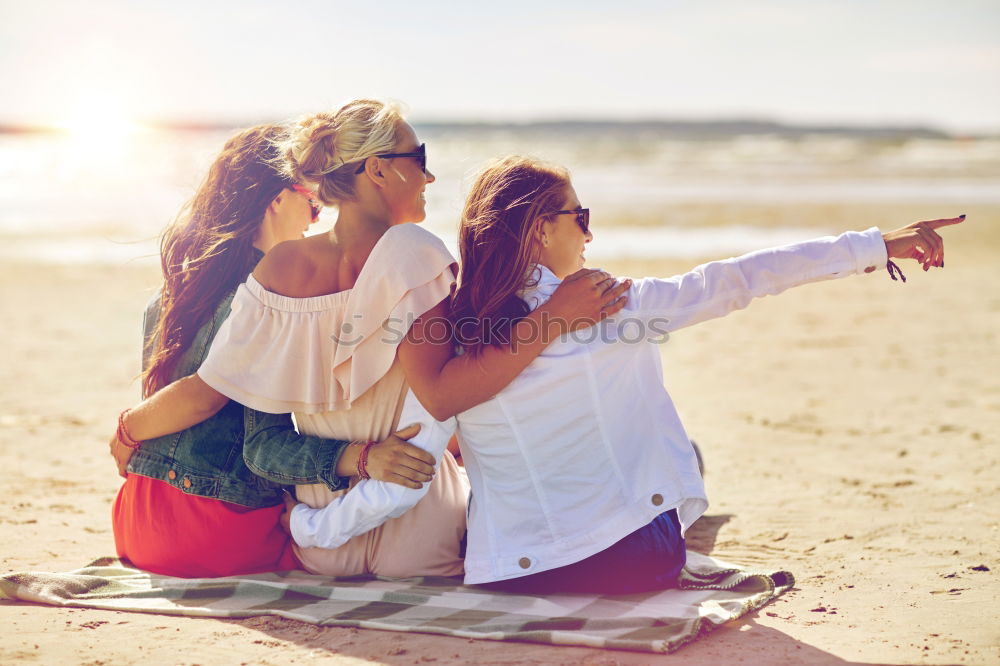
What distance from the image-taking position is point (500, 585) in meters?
3.26

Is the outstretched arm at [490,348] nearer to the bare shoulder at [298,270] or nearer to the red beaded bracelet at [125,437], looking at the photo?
the bare shoulder at [298,270]

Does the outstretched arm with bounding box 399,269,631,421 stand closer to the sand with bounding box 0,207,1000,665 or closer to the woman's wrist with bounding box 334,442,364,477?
the woman's wrist with bounding box 334,442,364,477

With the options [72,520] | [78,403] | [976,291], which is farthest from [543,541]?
[976,291]

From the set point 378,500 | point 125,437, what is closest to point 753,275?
point 378,500

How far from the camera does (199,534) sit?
11.2 feet

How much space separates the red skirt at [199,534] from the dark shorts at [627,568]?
0.84 metres

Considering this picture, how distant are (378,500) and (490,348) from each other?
23.4 inches

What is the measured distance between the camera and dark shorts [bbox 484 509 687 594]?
10.2 ft

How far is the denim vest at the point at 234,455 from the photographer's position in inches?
126

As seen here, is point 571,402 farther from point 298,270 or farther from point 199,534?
point 199,534

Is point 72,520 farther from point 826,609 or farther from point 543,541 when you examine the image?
point 826,609

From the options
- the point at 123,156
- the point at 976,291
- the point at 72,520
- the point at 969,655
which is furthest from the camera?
the point at 123,156

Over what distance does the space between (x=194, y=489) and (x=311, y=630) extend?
0.67 metres

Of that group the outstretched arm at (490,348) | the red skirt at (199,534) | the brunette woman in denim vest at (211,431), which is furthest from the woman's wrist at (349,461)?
the red skirt at (199,534)
